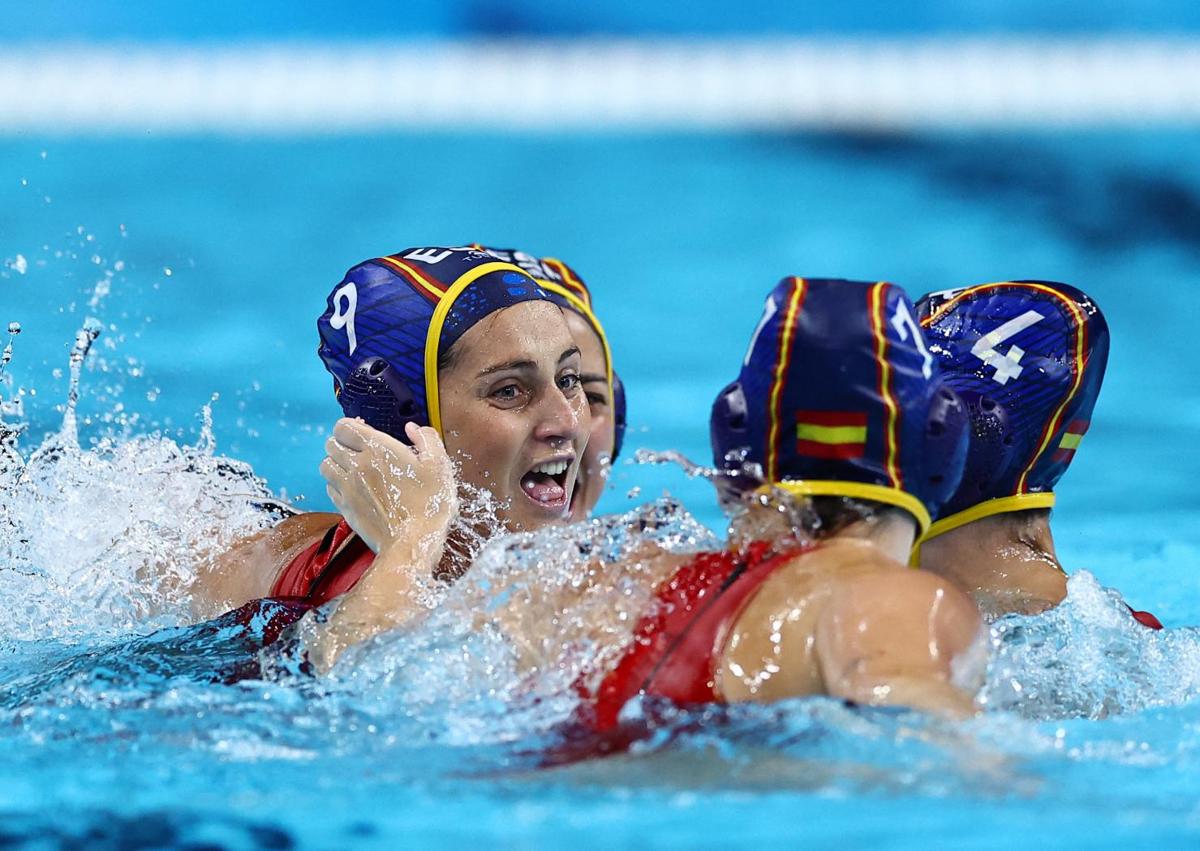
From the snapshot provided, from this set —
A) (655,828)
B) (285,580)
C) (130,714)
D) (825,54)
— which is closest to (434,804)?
(655,828)

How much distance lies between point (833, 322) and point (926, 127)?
22.5ft

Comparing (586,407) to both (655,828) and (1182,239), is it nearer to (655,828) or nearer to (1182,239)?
(655,828)

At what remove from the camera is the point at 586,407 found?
3.86 meters

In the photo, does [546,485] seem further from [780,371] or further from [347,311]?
[780,371]

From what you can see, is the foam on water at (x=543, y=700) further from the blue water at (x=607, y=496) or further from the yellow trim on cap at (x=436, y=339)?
the yellow trim on cap at (x=436, y=339)

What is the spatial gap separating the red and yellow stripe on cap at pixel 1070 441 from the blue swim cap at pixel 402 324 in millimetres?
1276

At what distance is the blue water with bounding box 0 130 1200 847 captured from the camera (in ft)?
7.75

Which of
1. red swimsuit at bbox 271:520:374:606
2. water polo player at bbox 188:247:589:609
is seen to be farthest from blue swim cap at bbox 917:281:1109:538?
red swimsuit at bbox 271:520:374:606

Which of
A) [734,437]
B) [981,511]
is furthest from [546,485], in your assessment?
[734,437]

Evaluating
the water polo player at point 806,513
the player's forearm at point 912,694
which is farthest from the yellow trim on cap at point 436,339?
the player's forearm at point 912,694

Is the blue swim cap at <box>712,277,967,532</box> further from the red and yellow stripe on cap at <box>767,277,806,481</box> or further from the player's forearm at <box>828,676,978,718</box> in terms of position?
the player's forearm at <box>828,676,978,718</box>

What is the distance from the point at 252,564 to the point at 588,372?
1.02m

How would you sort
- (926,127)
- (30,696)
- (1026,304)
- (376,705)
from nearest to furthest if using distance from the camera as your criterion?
(376,705)
(30,696)
(1026,304)
(926,127)

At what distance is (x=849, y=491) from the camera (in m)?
2.54
